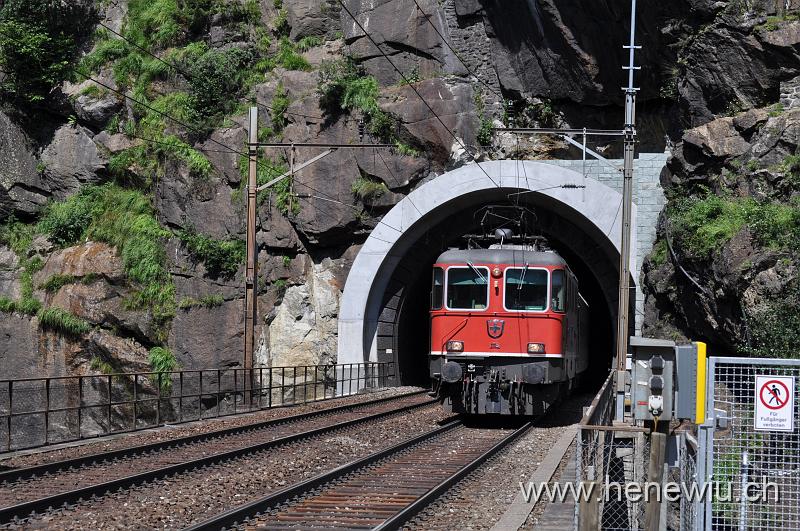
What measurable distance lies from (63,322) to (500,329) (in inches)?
599

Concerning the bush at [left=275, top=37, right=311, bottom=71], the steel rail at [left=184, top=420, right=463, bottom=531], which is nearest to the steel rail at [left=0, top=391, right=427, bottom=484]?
the steel rail at [left=184, top=420, right=463, bottom=531]

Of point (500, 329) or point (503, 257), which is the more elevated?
point (503, 257)

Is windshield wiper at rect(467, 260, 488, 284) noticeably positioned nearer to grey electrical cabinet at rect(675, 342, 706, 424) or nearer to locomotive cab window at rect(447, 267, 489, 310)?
locomotive cab window at rect(447, 267, 489, 310)

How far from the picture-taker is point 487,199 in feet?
92.8

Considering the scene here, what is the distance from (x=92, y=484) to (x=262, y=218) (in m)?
18.7

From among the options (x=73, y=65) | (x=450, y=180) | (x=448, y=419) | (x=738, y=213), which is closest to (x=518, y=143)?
(x=450, y=180)

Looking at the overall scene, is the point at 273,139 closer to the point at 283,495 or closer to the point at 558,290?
the point at 558,290

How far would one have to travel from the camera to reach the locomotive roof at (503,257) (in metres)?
18.1

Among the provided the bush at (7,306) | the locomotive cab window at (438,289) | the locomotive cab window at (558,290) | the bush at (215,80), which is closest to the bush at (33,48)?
the bush at (215,80)

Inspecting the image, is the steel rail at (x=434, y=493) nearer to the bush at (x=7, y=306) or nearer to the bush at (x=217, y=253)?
the bush at (x=217, y=253)

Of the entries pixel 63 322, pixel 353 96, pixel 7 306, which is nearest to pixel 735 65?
pixel 353 96

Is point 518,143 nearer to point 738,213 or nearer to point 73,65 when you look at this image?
point 738,213

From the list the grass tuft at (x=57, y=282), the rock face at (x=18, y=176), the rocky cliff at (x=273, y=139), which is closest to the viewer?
the rocky cliff at (x=273, y=139)

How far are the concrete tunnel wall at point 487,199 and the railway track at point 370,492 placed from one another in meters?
12.2
